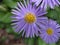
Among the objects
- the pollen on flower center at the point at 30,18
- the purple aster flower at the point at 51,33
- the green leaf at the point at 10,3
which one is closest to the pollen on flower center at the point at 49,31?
the purple aster flower at the point at 51,33

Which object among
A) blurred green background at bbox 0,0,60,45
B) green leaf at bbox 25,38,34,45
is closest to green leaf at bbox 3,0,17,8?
blurred green background at bbox 0,0,60,45

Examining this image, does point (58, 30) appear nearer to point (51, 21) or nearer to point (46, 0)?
point (51, 21)

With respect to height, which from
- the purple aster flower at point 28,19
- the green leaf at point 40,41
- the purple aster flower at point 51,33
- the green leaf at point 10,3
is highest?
the green leaf at point 10,3

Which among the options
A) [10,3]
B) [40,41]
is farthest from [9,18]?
[40,41]

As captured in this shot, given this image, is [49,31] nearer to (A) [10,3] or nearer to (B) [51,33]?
(B) [51,33]

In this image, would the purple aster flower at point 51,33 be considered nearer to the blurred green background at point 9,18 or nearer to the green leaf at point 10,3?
the blurred green background at point 9,18

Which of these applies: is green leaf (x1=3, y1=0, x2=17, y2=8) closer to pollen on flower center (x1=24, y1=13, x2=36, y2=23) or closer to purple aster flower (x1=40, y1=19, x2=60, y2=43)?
pollen on flower center (x1=24, y1=13, x2=36, y2=23)
